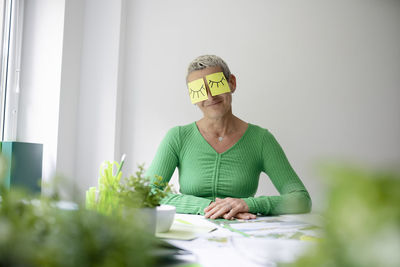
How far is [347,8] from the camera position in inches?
94.4

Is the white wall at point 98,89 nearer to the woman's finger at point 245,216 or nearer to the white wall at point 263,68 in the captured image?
the white wall at point 263,68

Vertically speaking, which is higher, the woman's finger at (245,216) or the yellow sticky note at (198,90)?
the yellow sticky note at (198,90)

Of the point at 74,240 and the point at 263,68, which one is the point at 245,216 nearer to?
the point at 74,240

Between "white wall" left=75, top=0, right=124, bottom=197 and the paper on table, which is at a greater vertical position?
"white wall" left=75, top=0, right=124, bottom=197

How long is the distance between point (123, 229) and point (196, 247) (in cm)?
42

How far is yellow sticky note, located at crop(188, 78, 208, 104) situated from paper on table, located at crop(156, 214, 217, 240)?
59 centimetres

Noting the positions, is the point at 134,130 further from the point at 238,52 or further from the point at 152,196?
the point at 152,196

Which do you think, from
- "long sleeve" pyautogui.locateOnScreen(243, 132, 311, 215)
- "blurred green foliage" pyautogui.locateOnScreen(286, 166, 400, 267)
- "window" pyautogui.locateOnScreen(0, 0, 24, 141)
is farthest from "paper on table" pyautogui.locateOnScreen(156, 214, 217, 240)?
"window" pyautogui.locateOnScreen(0, 0, 24, 141)

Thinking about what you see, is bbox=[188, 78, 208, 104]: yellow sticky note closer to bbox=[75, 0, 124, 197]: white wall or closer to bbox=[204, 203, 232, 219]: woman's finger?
bbox=[204, 203, 232, 219]: woman's finger

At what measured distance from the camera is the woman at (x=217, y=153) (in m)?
1.43

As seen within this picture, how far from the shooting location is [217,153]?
150 cm

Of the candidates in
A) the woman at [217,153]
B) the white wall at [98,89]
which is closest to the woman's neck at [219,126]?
the woman at [217,153]

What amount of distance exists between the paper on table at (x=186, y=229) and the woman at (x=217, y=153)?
1.43 feet

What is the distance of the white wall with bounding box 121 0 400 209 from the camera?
229 cm
